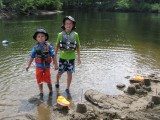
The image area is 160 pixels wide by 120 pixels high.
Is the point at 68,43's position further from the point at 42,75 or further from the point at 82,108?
the point at 82,108

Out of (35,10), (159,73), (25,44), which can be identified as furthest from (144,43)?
(35,10)

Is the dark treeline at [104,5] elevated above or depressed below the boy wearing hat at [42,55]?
below

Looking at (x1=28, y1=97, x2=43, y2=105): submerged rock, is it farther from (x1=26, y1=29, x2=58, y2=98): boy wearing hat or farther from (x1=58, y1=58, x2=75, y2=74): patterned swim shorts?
(x1=58, y1=58, x2=75, y2=74): patterned swim shorts

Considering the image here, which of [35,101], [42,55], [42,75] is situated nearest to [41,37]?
[42,55]

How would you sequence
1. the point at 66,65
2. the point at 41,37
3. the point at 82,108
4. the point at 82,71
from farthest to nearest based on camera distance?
the point at 82,71 < the point at 66,65 < the point at 41,37 < the point at 82,108

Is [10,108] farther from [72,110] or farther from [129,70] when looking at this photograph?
[129,70]

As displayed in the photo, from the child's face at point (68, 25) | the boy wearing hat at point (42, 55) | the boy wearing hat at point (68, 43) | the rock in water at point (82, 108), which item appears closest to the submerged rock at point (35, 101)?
the boy wearing hat at point (42, 55)

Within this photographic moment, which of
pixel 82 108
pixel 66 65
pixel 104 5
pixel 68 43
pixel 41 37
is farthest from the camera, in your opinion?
pixel 104 5

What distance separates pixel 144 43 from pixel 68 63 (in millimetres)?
13240

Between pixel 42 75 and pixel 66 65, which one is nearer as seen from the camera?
pixel 42 75

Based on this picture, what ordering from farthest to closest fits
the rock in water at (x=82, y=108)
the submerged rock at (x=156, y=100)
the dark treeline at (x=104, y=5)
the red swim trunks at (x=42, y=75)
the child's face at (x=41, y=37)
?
the dark treeline at (x=104, y=5), the red swim trunks at (x=42, y=75), the child's face at (x=41, y=37), the submerged rock at (x=156, y=100), the rock in water at (x=82, y=108)

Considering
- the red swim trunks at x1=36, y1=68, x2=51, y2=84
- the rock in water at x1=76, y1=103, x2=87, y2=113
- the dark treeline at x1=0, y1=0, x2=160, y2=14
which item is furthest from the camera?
the dark treeline at x1=0, y1=0, x2=160, y2=14

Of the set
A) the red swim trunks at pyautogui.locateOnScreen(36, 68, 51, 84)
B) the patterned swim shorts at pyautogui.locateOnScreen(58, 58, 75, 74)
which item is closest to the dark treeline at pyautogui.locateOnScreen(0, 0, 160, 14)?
the patterned swim shorts at pyautogui.locateOnScreen(58, 58, 75, 74)

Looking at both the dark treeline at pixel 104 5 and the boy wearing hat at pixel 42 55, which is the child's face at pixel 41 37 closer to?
the boy wearing hat at pixel 42 55
